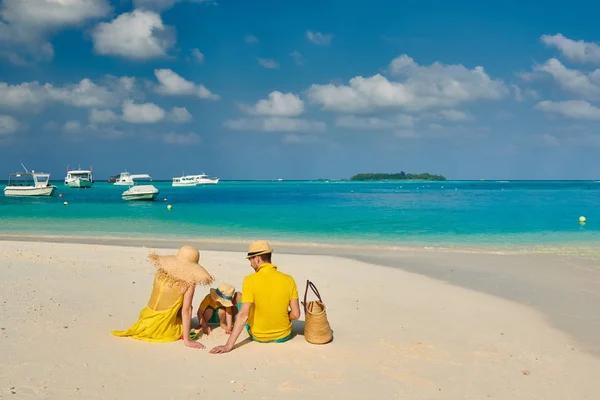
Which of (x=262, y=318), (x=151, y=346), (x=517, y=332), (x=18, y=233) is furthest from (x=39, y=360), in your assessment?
(x=18, y=233)

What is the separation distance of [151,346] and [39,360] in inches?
46.9

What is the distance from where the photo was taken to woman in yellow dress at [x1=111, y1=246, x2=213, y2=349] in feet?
19.2

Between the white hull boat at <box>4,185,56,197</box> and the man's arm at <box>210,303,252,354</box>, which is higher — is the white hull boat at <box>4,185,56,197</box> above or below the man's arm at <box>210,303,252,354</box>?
above

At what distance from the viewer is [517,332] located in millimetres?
7055

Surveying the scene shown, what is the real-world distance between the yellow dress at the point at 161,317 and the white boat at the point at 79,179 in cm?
10943

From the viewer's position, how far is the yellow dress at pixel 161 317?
232 inches

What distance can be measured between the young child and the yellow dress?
47 centimetres

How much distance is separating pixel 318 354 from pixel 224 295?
4.79 ft

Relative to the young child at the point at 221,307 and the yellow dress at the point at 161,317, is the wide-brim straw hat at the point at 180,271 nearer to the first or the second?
the yellow dress at the point at 161,317

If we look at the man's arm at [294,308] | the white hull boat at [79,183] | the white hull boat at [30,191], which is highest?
the white hull boat at [79,183]

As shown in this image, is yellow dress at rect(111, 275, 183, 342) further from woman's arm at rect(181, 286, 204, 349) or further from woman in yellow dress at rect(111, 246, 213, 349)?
woman's arm at rect(181, 286, 204, 349)

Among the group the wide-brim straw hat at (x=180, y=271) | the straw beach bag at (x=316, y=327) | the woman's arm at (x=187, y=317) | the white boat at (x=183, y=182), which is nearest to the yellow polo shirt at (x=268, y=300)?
the straw beach bag at (x=316, y=327)

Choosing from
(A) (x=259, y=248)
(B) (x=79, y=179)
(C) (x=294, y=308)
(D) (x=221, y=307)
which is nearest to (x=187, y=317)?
(D) (x=221, y=307)

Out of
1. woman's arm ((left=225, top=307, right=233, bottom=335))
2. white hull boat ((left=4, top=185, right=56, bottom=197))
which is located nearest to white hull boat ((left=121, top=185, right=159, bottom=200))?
white hull boat ((left=4, top=185, right=56, bottom=197))
